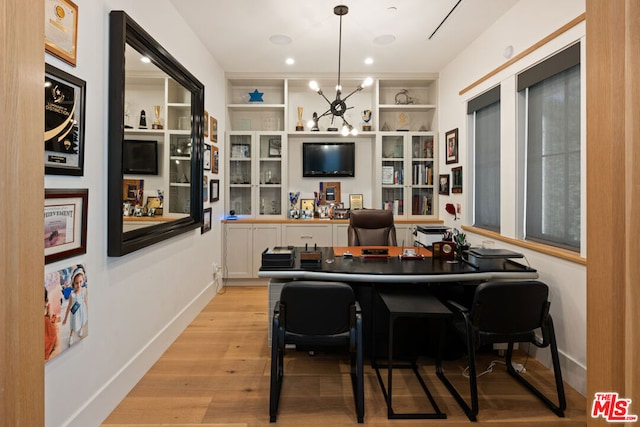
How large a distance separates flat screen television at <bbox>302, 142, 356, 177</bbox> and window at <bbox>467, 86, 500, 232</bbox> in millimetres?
1798

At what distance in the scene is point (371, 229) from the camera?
3.79m

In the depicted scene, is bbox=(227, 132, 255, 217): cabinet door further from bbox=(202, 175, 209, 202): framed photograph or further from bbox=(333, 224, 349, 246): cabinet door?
bbox=(333, 224, 349, 246): cabinet door

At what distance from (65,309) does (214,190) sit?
278 centimetres

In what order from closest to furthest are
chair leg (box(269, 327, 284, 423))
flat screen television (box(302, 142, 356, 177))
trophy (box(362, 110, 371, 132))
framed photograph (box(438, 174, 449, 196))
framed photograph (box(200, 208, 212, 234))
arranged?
chair leg (box(269, 327, 284, 423)) → framed photograph (box(200, 208, 212, 234)) → framed photograph (box(438, 174, 449, 196)) → trophy (box(362, 110, 371, 132)) → flat screen television (box(302, 142, 356, 177))

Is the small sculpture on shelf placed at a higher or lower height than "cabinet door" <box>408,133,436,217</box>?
higher

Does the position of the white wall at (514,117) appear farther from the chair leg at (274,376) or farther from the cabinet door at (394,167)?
the chair leg at (274,376)

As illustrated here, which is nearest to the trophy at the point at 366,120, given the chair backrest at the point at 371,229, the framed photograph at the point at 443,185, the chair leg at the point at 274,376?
the framed photograph at the point at 443,185

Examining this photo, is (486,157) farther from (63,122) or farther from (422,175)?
(63,122)

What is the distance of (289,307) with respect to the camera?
200cm

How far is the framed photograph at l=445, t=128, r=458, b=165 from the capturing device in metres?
4.32

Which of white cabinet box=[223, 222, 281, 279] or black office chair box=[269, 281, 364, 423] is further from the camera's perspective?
white cabinet box=[223, 222, 281, 279]

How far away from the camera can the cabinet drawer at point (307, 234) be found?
4863 millimetres

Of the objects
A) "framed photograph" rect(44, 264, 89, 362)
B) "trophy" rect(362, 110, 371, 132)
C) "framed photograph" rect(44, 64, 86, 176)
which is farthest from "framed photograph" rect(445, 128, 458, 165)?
"framed photograph" rect(44, 264, 89, 362)

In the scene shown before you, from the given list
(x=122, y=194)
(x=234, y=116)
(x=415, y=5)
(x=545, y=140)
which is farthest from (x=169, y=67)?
(x=545, y=140)
